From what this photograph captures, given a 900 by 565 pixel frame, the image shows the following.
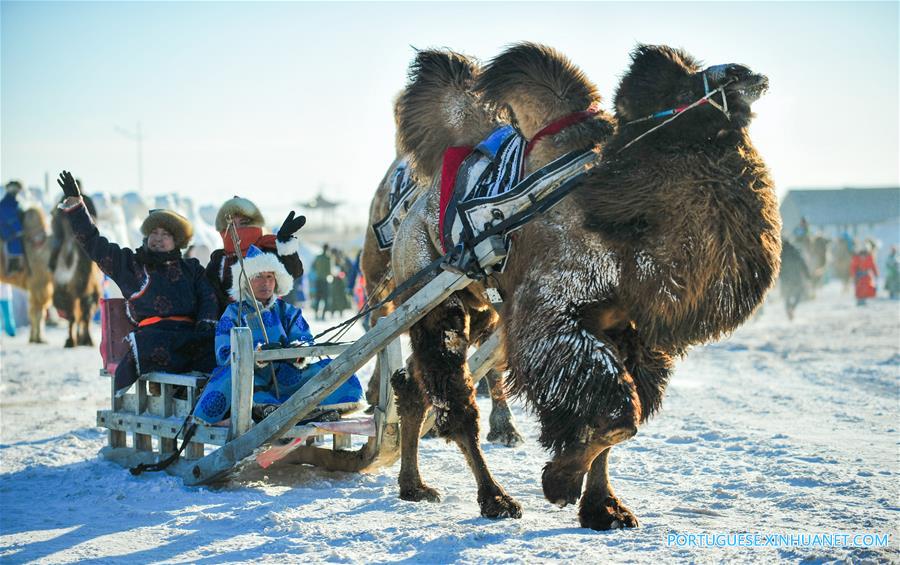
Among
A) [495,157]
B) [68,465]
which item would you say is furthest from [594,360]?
[68,465]

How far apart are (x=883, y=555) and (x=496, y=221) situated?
91.1 inches

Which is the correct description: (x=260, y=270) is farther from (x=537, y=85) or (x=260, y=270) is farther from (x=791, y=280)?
(x=791, y=280)

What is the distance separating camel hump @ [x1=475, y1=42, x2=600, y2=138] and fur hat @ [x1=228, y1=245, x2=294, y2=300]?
203 cm

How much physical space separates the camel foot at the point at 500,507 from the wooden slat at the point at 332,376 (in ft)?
3.29

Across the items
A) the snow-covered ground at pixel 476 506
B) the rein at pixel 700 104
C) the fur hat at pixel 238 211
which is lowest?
the snow-covered ground at pixel 476 506

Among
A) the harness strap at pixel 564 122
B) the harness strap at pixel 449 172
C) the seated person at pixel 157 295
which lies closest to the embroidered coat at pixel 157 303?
the seated person at pixel 157 295

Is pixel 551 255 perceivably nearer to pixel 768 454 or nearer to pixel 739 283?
pixel 739 283

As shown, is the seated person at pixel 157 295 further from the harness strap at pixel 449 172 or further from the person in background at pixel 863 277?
the person in background at pixel 863 277

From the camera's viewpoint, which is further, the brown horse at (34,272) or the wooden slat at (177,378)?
the brown horse at (34,272)

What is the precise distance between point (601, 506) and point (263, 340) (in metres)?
2.57

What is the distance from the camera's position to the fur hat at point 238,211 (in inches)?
263

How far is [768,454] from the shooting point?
259 inches

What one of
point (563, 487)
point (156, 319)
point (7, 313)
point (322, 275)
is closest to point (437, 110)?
point (156, 319)

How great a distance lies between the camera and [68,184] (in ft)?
20.8
